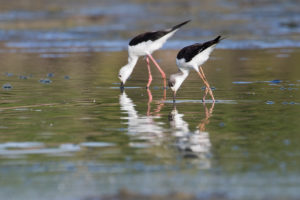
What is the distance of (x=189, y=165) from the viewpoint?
7.30 meters

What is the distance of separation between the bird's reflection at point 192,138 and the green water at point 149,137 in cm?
1

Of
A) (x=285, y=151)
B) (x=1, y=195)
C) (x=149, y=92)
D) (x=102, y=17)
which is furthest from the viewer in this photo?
(x=102, y=17)

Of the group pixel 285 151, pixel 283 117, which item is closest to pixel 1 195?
pixel 285 151

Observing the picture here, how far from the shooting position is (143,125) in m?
10.1

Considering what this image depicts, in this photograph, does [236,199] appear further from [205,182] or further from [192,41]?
[192,41]

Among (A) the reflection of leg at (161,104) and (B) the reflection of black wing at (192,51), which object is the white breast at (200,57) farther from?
(A) the reflection of leg at (161,104)

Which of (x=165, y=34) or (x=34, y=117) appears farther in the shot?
(x=165, y=34)

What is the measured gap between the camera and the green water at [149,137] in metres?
6.59

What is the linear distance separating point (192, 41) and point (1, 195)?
20445 mm

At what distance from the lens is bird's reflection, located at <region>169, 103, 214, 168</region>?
790 centimetres

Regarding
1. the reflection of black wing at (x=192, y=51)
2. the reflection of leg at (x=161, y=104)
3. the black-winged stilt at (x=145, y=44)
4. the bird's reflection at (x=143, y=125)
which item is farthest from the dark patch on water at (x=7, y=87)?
the reflection of black wing at (x=192, y=51)

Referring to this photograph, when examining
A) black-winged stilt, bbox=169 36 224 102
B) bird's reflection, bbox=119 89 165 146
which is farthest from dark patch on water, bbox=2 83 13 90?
black-winged stilt, bbox=169 36 224 102

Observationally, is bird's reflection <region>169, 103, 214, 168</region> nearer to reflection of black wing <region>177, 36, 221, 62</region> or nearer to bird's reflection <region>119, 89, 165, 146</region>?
bird's reflection <region>119, 89, 165, 146</region>

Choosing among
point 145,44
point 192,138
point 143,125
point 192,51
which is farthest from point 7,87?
point 192,138
